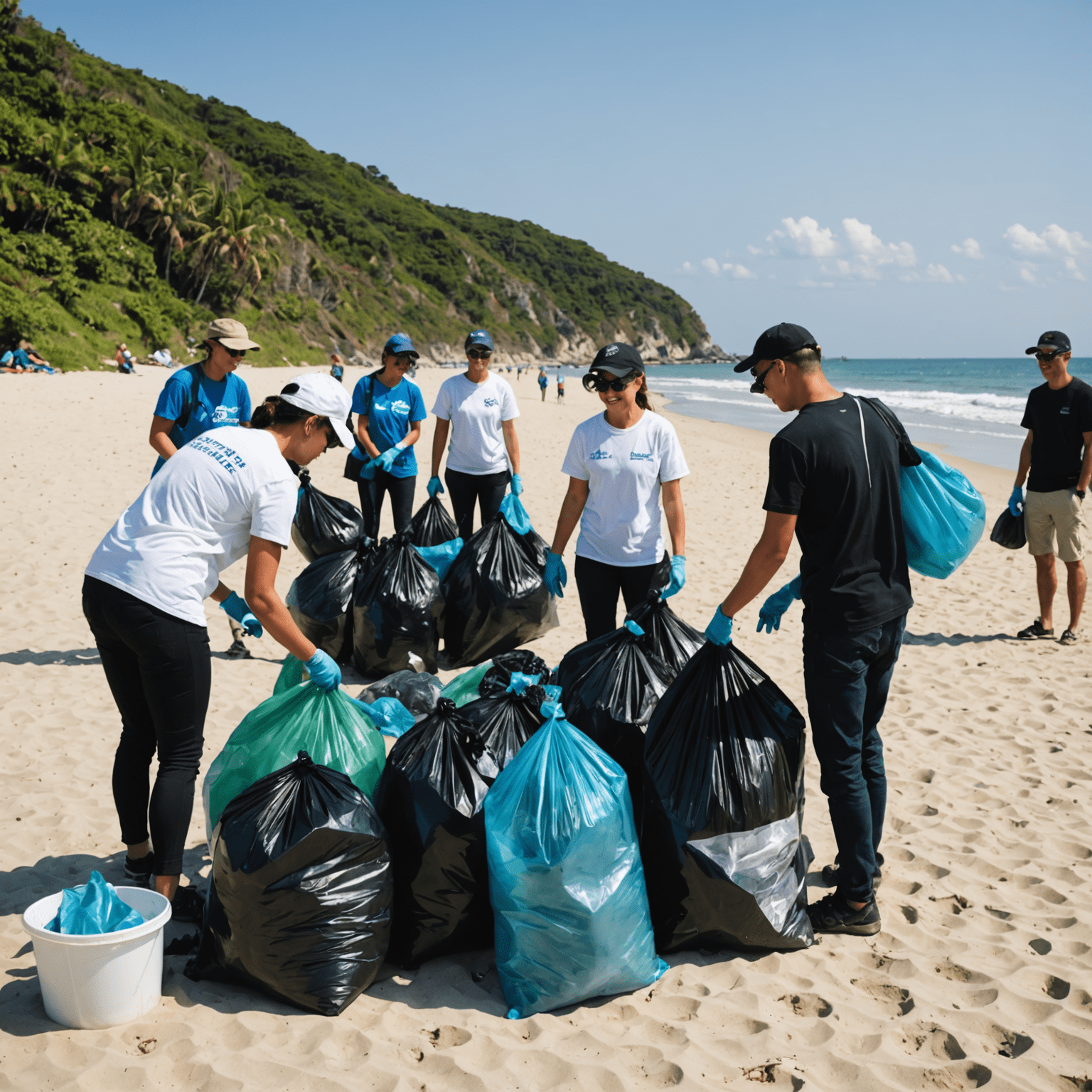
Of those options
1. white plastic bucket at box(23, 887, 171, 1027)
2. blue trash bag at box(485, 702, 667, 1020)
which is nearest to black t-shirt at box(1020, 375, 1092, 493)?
blue trash bag at box(485, 702, 667, 1020)

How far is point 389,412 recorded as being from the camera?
5.32 metres

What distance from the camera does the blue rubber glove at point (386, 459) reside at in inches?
199

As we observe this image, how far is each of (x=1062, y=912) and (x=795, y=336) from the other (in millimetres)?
1879

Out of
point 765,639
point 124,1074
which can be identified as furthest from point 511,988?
point 765,639

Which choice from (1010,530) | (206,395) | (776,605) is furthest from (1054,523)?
(206,395)

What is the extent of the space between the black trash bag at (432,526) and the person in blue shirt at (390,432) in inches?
3.3

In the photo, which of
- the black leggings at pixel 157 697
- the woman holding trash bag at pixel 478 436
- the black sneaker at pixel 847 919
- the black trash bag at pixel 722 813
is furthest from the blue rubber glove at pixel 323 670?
the woman holding trash bag at pixel 478 436

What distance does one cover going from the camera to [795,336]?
7.89 feet

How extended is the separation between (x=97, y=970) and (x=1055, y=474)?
528 cm

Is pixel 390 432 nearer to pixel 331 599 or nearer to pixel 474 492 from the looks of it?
pixel 474 492

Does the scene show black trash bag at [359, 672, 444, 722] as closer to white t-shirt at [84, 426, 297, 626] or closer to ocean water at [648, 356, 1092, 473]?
white t-shirt at [84, 426, 297, 626]

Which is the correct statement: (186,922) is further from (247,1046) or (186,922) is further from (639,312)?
(639,312)

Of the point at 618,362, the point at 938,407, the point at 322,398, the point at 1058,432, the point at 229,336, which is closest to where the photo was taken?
the point at 322,398

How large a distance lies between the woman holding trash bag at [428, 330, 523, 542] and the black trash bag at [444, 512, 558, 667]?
0.39 m
